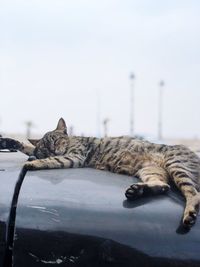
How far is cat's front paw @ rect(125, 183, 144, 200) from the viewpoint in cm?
244

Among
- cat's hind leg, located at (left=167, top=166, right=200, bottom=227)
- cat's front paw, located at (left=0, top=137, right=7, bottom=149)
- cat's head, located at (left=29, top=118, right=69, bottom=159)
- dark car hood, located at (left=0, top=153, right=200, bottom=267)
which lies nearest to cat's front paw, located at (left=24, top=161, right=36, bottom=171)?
dark car hood, located at (left=0, top=153, right=200, bottom=267)

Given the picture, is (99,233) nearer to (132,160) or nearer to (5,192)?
(5,192)

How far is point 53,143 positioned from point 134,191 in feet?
9.19

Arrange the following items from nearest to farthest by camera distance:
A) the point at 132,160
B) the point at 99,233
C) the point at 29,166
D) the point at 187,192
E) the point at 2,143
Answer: the point at 99,233, the point at 187,192, the point at 29,166, the point at 132,160, the point at 2,143

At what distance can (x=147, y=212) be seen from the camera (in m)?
2.33

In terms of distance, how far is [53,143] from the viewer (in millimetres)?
5230

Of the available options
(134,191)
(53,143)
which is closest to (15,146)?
(53,143)

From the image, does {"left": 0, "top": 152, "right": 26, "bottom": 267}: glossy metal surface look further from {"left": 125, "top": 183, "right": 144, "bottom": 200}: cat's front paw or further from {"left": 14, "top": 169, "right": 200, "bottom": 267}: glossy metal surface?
{"left": 125, "top": 183, "right": 144, "bottom": 200}: cat's front paw

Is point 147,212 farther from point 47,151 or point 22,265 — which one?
point 47,151

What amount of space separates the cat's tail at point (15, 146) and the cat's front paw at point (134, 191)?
1.78 metres

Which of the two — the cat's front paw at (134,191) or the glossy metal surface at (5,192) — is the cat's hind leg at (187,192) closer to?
the cat's front paw at (134,191)

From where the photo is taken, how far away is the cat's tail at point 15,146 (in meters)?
4.24

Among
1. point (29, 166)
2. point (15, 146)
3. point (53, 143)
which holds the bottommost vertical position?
point (53, 143)

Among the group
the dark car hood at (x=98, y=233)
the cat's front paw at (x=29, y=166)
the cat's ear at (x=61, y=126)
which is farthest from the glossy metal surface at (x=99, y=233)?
the cat's ear at (x=61, y=126)
